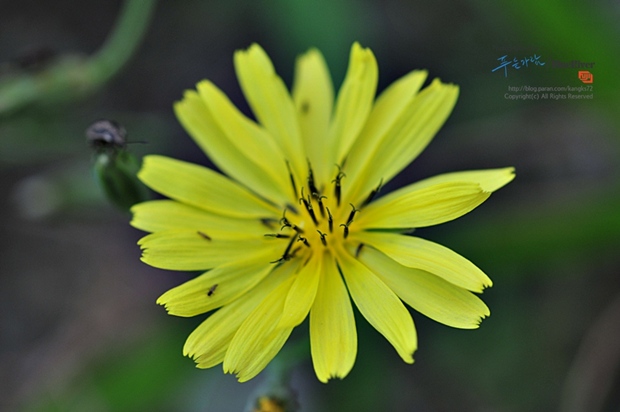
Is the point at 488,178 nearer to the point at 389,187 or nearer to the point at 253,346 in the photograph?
the point at 253,346

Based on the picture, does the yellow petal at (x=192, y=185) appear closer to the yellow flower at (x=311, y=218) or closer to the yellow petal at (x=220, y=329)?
the yellow flower at (x=311, y=218)

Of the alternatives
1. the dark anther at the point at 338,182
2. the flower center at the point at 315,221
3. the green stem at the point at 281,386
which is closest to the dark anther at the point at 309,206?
the flower center at the point at 315,221

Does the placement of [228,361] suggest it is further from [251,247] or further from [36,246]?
[36,246]

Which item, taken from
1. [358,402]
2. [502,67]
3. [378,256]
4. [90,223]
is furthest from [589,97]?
[90,223]

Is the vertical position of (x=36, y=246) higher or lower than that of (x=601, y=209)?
higher
